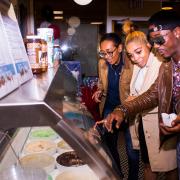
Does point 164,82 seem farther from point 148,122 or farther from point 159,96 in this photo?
point 148,122

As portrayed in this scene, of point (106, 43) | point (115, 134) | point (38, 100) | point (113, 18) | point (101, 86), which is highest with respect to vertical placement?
point (113, 18)

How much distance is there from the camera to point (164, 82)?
2.24 m

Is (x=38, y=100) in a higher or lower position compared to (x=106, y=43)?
lower

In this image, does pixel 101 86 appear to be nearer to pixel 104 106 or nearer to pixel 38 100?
pixel 104 106

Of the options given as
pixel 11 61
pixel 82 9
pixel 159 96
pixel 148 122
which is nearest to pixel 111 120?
pixel 159 96

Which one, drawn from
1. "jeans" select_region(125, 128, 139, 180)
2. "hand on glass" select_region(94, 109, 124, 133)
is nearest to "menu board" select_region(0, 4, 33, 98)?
"hand on glass" select_region(94, 109, 124, 133)

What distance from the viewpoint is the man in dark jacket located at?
2.01 m

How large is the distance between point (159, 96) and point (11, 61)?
160 centimetres

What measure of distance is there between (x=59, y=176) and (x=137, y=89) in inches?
59.9

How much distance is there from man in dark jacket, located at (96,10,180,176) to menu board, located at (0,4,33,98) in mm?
829

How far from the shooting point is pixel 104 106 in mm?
3344

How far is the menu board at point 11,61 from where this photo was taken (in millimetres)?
856

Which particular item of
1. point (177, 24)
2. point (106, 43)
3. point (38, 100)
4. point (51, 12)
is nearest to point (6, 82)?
point (38, 100)

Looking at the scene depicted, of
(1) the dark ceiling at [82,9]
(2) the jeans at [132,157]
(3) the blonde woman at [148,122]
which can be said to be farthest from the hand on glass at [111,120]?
(1) the dark ceiling at [82,9]
